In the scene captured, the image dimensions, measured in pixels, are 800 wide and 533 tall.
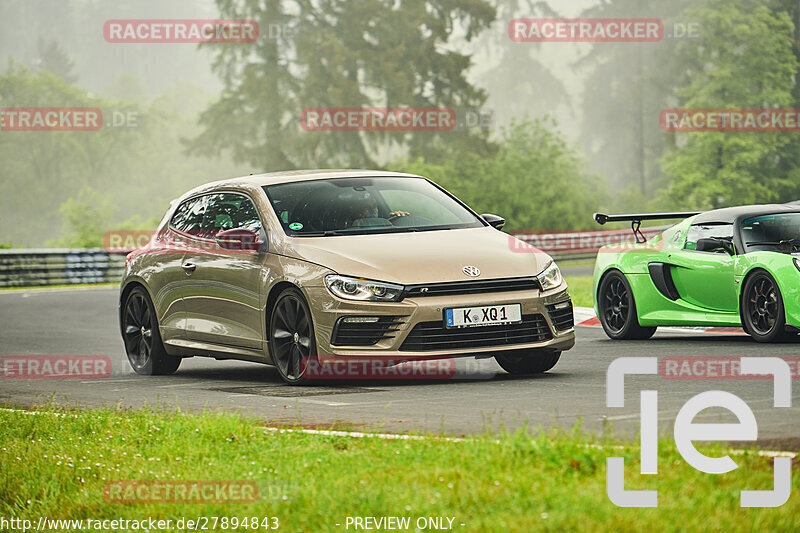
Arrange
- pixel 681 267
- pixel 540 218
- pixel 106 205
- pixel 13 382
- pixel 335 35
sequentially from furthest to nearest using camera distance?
pixel 106 205, pixel 335 35, pixel 540 218, pixel 681 267, pixel 13 382

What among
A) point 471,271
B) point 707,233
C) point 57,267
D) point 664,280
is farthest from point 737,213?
point 57,267

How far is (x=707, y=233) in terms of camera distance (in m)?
13.2

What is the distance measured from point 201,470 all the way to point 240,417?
1.44 meters

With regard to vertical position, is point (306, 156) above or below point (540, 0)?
below

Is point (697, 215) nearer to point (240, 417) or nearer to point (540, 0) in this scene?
point (240, 417)

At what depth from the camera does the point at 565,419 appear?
7.50m

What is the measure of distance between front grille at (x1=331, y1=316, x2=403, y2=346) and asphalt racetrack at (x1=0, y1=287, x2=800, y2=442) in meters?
0.36

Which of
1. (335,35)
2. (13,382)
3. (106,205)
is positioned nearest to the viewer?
(13,382)

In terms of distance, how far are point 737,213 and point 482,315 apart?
4.15m

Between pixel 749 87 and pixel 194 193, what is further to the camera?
pixel 749 87

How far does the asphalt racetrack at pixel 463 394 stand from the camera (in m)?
7.49

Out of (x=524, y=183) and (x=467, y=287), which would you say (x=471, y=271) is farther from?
(x=524, y=183)

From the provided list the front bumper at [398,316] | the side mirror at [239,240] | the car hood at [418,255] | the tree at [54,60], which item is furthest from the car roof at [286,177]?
the tree at [54,60]

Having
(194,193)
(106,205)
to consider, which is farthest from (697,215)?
(106,205)
